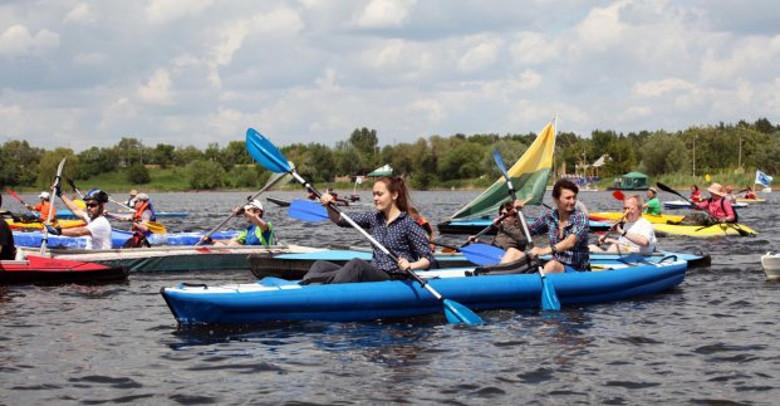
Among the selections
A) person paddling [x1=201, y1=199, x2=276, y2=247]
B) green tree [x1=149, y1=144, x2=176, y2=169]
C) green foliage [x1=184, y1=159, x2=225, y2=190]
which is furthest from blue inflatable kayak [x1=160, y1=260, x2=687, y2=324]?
green tree [x1=149, y1=144, x2=176, y2=169]

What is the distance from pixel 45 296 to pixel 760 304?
9182mm

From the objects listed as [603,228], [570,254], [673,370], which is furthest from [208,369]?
[603,228]

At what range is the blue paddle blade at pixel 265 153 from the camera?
11.4m

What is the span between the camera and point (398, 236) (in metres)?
10.2

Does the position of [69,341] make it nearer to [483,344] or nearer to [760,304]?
[483,344]

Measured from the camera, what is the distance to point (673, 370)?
8.30m

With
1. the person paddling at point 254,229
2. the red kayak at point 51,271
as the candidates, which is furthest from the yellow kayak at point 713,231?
the red kayak at point 51,271

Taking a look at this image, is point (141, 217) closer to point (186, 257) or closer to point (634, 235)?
point (186, 257)

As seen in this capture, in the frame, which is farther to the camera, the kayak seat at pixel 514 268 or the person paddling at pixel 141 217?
the person paddling at pixel 141 217

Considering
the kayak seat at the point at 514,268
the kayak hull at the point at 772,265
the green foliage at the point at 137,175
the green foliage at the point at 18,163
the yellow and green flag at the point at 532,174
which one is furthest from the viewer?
the green foliage at the point at 137,175

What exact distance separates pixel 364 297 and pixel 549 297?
93.3 inches

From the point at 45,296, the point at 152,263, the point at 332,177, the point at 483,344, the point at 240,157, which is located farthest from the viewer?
the point at 240,157

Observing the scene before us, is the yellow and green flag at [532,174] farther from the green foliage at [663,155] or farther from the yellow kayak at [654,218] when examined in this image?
the green foliage at [663,155]

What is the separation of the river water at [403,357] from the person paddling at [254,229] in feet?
9.86
